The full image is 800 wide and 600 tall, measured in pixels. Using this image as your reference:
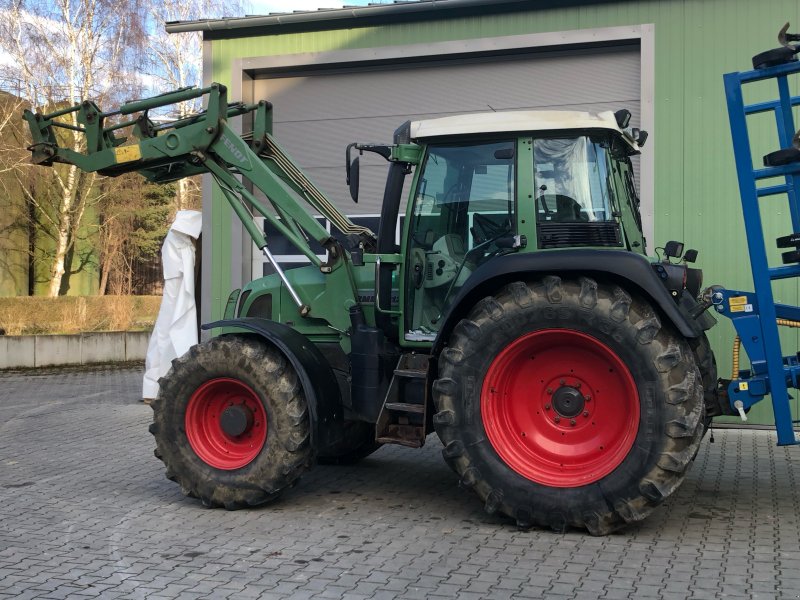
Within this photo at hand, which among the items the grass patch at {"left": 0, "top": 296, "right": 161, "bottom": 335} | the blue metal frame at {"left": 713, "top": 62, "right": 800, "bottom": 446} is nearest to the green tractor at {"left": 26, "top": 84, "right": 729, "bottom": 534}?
the blue metal frame at {"left": 713, "top": 62, "right": 800, "bottom": 446}

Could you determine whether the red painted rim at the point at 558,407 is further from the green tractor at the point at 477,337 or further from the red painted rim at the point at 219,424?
the red painted rim at the point at 219,424

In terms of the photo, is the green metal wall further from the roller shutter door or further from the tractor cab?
the tractor cab

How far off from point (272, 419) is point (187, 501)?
101 cm

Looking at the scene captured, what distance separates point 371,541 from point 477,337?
138 cm

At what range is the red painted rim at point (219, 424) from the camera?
6.45 metres

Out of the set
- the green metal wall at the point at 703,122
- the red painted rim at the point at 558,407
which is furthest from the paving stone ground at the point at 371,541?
the green metal wall at the point at 703,122

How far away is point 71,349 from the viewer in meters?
17.0

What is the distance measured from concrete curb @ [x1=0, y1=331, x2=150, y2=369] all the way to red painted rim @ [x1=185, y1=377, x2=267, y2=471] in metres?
10.9

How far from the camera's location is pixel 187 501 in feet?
21.8

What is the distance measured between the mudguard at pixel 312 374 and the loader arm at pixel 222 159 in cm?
51

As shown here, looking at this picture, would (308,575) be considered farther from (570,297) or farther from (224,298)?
(224,298)

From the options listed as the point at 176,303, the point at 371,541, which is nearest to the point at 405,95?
the point at 176,303

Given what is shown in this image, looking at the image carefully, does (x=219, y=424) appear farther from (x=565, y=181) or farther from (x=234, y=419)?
(x=565, y=181)

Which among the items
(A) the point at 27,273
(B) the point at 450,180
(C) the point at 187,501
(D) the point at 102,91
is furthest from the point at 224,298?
(A) the point at 27,273
